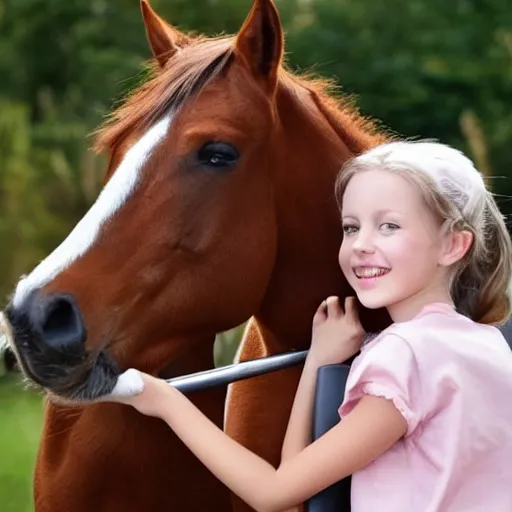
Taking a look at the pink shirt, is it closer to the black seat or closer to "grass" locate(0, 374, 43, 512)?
the black seat

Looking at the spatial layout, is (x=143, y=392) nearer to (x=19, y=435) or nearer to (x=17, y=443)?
(x=17, y=443)

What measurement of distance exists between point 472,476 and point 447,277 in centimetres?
42

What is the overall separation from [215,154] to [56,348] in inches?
21.4

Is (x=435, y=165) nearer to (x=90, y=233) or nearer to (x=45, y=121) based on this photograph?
(x=90, y=233)

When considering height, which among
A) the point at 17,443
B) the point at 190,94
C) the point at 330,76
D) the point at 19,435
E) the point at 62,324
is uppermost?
the point at 190,94

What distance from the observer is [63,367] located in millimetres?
2223

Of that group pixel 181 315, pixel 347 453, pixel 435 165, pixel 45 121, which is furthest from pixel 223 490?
pixel 45 121

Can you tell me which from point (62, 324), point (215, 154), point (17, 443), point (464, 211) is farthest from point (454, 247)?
point (17, 443)

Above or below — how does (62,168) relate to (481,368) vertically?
below

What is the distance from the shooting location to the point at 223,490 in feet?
9.69

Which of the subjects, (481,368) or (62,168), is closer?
(481,368)

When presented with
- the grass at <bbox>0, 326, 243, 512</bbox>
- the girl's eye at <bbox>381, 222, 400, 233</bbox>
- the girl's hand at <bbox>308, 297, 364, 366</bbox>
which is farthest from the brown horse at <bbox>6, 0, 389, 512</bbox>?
the grass at <bbox>0, 326, 243, 512</bbox>

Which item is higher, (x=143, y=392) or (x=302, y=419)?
(x=143, y=392)

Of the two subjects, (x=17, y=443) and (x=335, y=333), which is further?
(x=17, y=443)
